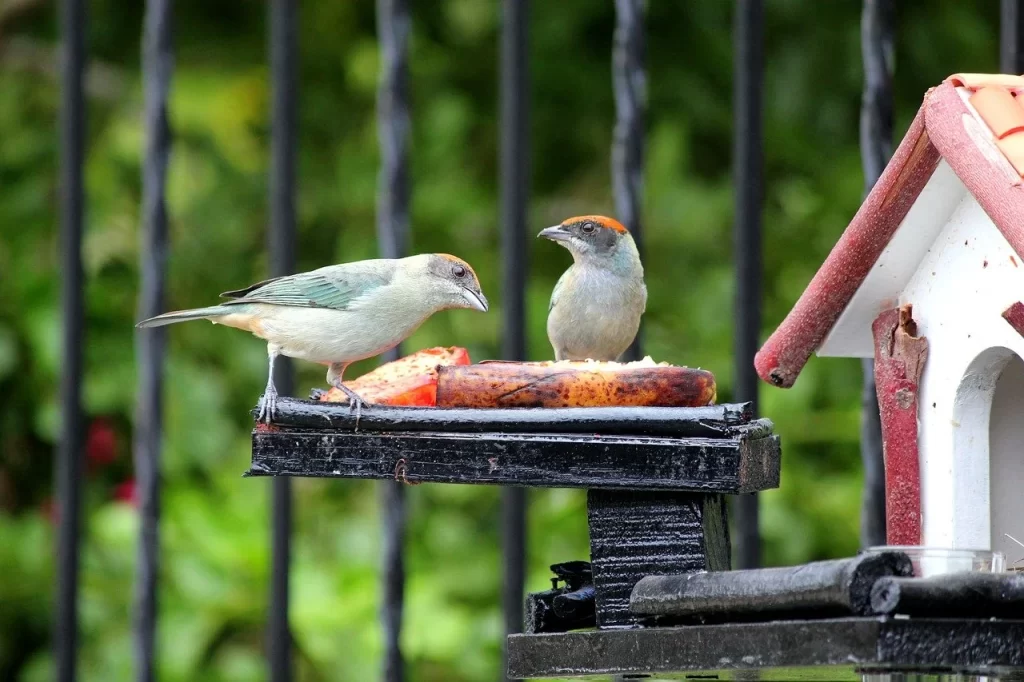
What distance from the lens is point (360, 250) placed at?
3523 mm

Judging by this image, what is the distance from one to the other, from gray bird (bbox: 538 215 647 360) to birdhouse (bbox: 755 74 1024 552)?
1.26 ft

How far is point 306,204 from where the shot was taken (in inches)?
148

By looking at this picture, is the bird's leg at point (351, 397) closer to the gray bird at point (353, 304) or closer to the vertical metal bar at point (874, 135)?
the gray bird at point (353, 304)

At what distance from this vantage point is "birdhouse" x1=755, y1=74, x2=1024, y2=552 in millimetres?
1762

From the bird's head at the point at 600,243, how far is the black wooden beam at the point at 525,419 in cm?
68

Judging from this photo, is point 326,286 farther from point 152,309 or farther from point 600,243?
point 152,309

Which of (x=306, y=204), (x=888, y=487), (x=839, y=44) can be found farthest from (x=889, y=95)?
(x=306, y=204)

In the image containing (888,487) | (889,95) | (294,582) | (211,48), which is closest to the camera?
(888,487)

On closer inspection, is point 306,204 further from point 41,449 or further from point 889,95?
point 889,95

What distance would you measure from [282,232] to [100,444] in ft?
4.49

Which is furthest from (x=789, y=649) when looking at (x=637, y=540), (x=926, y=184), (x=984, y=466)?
(x=926, y=184)

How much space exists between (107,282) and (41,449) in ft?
1.67

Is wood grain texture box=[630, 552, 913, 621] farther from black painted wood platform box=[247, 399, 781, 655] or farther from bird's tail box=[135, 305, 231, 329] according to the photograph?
bird's tail box=[135, 305, 231, 329]

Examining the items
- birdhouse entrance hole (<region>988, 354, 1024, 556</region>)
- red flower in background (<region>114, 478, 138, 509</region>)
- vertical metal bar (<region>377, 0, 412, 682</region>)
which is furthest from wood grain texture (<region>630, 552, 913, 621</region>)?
red flower in background (<region>114, 478, 138, 509</region>)
